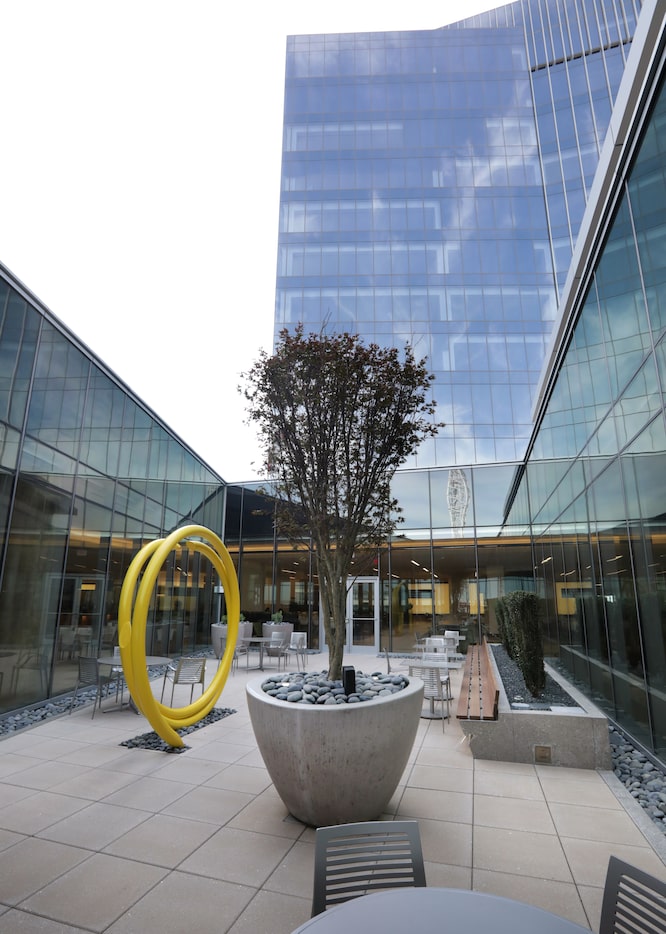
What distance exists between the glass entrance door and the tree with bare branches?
12.5 meters

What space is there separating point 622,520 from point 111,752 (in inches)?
288

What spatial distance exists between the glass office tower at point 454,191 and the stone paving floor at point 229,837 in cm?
2641

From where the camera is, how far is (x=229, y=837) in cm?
403

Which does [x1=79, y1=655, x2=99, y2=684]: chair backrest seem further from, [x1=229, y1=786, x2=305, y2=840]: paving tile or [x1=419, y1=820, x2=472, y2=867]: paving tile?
[x1=419, y1=820, x2=472, y2=867]: paving tile

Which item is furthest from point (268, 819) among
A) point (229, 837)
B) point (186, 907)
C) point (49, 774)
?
point (49, 774)

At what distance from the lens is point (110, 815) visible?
4.44 meters

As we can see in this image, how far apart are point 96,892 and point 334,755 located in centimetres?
181

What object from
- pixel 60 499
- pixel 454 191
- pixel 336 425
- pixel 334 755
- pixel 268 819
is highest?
pixel 454 191

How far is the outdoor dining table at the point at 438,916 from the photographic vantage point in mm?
1627

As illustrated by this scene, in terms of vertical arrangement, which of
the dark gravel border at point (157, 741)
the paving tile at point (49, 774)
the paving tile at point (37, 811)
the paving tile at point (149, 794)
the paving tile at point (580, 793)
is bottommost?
the dark gravel border at point (157, 741)

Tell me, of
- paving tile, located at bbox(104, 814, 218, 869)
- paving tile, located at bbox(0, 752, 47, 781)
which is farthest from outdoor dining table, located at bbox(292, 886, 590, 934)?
paving tile, located at bbox(0, 752, 47, 781)

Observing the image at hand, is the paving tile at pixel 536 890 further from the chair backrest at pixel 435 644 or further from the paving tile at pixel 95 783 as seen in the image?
the chair backrest at pixel 435 644

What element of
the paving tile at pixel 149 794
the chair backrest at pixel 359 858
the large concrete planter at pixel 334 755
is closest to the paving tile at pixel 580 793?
the large concrete planter at pixel 334 755

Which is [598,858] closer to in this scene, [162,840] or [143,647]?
[162,840]
